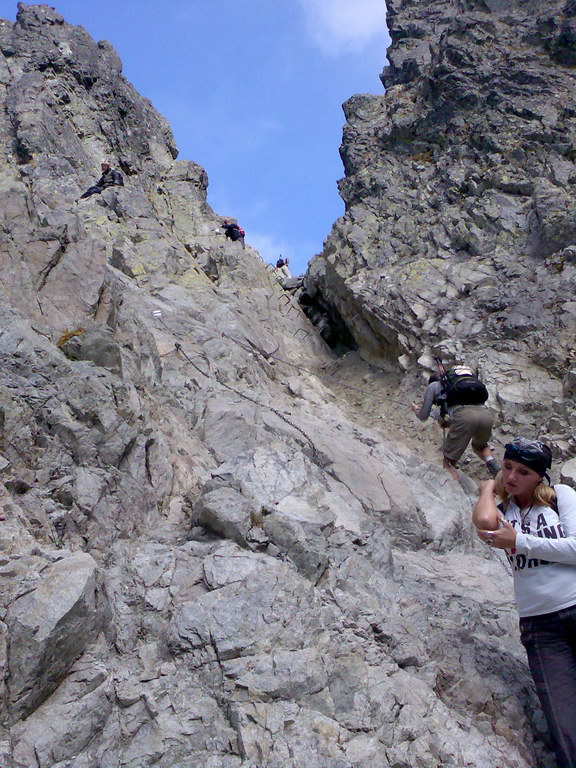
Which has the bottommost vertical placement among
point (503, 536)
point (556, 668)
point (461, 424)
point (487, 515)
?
point (556, 668)

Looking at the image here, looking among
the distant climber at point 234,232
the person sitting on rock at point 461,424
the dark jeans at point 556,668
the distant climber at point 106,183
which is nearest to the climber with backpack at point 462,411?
the person sitting on rock at point 461,424

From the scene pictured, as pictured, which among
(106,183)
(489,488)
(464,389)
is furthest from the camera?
(106,183)

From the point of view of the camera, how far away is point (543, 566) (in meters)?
4.50

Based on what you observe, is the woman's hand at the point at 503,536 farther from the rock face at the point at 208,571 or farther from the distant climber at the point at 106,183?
the distant climber at the point at 106,183

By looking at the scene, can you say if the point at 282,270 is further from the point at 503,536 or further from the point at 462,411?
the point at 503,536

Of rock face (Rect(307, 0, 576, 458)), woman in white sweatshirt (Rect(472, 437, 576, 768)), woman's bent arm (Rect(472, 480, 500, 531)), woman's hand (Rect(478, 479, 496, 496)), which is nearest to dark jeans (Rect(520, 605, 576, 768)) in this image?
woman in white sweatshirt (Rect(472, 437, 576, 768))

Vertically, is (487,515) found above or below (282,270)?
below

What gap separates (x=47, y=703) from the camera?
4.15 meters

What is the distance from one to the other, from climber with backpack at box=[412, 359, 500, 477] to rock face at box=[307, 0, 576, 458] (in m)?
2.53

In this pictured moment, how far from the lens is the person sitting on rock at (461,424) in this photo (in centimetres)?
1055

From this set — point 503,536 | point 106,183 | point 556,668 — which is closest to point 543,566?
point 503,536

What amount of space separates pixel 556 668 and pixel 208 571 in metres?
2.92

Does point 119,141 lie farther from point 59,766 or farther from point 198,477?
point 59,766

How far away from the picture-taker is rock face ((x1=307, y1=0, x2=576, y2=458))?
46.8ft
